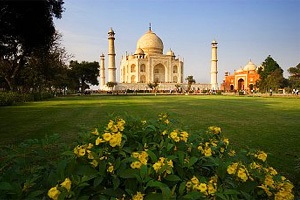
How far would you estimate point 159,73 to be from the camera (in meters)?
77.6

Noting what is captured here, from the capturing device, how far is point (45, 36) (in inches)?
497

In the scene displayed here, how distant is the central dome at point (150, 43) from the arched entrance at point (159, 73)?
4.06m

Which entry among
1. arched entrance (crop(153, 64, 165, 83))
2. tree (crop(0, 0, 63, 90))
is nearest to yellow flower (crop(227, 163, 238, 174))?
tree (crop(0, 0, 63, 90))

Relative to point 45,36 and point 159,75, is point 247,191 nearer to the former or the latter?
point 45,36

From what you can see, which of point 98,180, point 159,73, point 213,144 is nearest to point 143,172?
point 98,180

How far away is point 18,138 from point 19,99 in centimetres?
1970

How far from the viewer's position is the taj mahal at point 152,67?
235 ft

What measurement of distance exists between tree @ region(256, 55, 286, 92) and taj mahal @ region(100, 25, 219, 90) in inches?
664

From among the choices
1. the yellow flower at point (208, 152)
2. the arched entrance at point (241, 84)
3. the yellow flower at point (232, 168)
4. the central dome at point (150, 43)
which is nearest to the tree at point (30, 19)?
the yellow flower at point (208, 152)

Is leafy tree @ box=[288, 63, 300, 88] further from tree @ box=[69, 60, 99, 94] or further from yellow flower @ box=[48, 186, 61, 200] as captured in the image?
yellow flower @ box=[48, 186, 61, 200]

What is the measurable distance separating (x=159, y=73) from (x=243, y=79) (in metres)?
22.1

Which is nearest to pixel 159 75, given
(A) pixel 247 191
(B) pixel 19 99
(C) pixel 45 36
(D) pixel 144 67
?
(D) pixel 144 67

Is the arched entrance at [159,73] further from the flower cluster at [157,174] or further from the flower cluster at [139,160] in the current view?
the flower cluster at [139,160]

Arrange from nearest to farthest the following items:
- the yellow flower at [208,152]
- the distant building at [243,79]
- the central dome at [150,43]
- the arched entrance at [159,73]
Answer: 1. the yellow flower at [208,152]
2. the distant building at [243,79]
3. the central dome at [150,43]
4. the arched entrance at [159,73]
